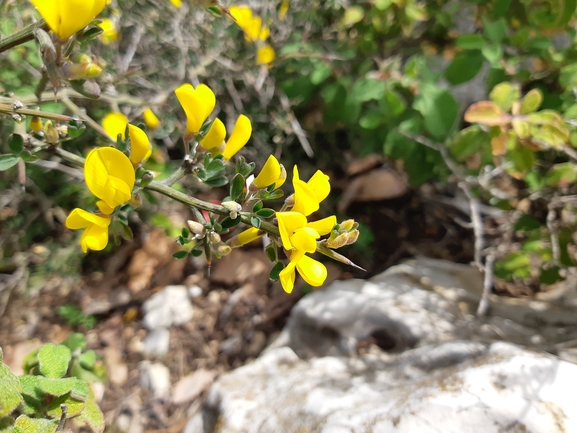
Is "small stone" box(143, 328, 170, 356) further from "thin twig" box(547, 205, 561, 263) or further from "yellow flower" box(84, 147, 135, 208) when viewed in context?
"thin twig" box(547, 205, 561, 263)

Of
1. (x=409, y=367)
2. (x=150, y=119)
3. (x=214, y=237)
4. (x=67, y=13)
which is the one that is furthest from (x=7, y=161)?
(x=409, y=367)

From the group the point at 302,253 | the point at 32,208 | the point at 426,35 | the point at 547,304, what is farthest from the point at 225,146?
the point at 32,208

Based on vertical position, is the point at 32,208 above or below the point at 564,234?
above

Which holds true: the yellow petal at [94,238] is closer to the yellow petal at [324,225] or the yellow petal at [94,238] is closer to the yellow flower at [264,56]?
the yellow petal at [324,225]

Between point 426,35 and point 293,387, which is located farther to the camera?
point 426,35

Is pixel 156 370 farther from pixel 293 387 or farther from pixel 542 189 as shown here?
pixel 542 189

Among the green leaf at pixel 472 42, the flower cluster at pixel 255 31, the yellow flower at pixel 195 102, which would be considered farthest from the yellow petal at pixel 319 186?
the flower cluster at pixel 255 31

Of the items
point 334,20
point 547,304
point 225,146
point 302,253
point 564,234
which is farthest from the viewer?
point 334,20

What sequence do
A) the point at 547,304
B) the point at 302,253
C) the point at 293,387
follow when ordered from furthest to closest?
1. the point at 547,304
2. the point at 293,387
3. the point at 302,253

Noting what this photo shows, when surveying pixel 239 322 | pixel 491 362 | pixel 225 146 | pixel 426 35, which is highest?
pixel 225 146
